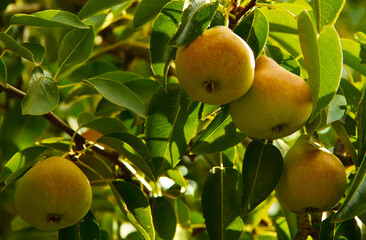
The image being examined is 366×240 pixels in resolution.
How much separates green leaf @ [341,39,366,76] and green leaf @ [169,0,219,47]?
2.09ft

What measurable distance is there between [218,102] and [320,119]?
309mm

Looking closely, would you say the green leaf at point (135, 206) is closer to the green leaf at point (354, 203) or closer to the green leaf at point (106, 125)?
the green leaf at point (106, 125)

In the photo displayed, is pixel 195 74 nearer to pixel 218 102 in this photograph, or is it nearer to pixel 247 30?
pixel 218 102

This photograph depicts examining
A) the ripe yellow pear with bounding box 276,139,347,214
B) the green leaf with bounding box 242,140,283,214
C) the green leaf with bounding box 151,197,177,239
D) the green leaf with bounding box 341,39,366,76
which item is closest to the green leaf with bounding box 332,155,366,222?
the ripe yellow pear with bounding box 276,139,347,214

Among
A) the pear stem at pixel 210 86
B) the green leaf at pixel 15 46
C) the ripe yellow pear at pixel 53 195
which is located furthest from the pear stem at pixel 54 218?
the pear stem at pixel 210 86

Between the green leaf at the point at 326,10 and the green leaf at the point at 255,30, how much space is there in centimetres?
17

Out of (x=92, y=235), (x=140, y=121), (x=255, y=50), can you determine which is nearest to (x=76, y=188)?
(x=92, y=235)

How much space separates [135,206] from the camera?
63.5 inches

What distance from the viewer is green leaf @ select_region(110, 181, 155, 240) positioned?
5.05 feet

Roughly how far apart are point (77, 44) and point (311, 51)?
28.9 inches

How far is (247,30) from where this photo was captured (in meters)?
1.47

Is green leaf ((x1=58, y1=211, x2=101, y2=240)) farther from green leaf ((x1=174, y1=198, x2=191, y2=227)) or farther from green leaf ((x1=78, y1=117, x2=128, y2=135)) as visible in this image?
green leaf ((x1=174, y1=198, x2=191, y2=227))

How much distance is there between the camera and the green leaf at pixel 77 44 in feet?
5.57

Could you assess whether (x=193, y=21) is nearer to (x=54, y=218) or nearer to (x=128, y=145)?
(x=128, y=145)
